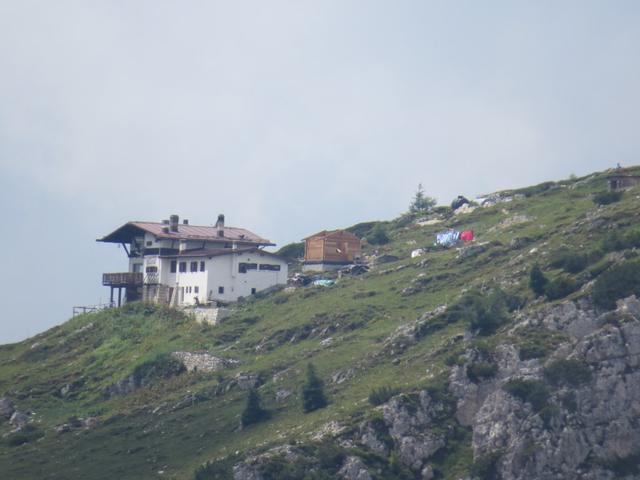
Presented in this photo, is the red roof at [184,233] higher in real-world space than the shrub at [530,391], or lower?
higher

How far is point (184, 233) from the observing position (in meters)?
116

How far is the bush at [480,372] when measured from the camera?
68.9 metres

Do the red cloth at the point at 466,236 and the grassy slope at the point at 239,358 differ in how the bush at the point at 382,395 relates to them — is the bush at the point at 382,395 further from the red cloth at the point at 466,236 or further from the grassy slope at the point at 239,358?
the red cloth at the point at 466,236

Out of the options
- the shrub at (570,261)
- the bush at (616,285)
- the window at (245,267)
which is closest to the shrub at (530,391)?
the bush at (616,285)

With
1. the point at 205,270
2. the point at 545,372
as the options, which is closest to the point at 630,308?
the point at 545,372

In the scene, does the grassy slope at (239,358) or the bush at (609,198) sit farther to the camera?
the bush at (609,198)

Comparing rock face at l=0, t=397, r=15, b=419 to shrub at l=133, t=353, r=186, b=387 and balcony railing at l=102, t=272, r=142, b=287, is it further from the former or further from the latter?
balcony railing at l=102, t=272, r=142, b=287

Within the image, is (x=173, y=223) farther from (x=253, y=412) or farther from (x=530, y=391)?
Result: (x=530, y=391)

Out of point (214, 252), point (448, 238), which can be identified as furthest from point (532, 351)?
point (448, 238)

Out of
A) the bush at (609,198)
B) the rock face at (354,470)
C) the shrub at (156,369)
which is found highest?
the bush at (609,198)

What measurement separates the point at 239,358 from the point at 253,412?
14.3 meters

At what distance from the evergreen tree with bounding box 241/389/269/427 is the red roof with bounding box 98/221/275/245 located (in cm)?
4106

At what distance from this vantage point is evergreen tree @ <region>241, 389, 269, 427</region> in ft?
241

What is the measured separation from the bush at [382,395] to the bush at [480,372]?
16.0ft
